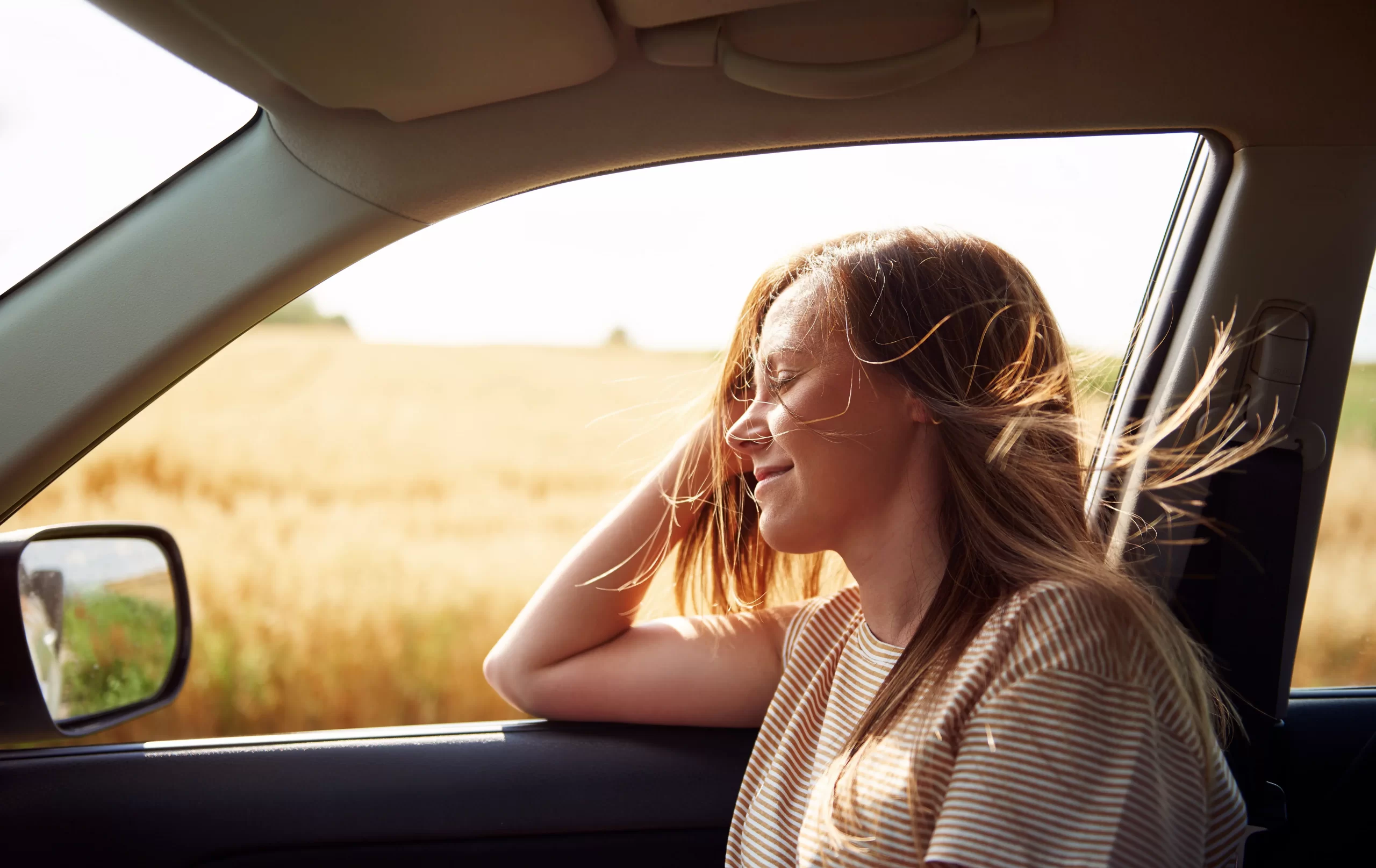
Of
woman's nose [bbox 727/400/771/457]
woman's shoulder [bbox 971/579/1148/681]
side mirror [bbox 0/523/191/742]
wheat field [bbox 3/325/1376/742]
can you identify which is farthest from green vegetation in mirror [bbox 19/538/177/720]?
woman's shoulder [bbox 971/579/1148/681]

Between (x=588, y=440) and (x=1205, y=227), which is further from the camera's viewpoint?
(x=588, y=440)

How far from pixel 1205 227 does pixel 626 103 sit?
108cm

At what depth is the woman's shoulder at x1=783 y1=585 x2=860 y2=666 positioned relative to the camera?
1765mm

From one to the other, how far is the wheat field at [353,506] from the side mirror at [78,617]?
1.09 meters

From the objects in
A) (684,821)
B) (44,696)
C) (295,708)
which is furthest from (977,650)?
(295,708)

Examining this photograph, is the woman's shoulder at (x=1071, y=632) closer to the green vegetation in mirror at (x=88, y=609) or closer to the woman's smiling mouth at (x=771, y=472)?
the woman's smiling mouth at (x=771, y=472)

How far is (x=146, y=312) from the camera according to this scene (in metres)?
1.43

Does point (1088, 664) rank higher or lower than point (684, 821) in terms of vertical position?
higher

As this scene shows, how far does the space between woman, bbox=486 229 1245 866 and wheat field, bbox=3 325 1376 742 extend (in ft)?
3.03

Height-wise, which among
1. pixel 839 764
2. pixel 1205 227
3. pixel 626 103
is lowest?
pixel 839 764

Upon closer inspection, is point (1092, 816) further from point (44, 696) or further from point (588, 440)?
point (588, 440)

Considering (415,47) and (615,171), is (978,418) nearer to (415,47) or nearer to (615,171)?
(615,171)

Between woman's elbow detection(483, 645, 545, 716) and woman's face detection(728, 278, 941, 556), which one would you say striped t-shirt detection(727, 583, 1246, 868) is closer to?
woman's face detection(728, 278, 941, 556)

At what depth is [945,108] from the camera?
66.1 inches
